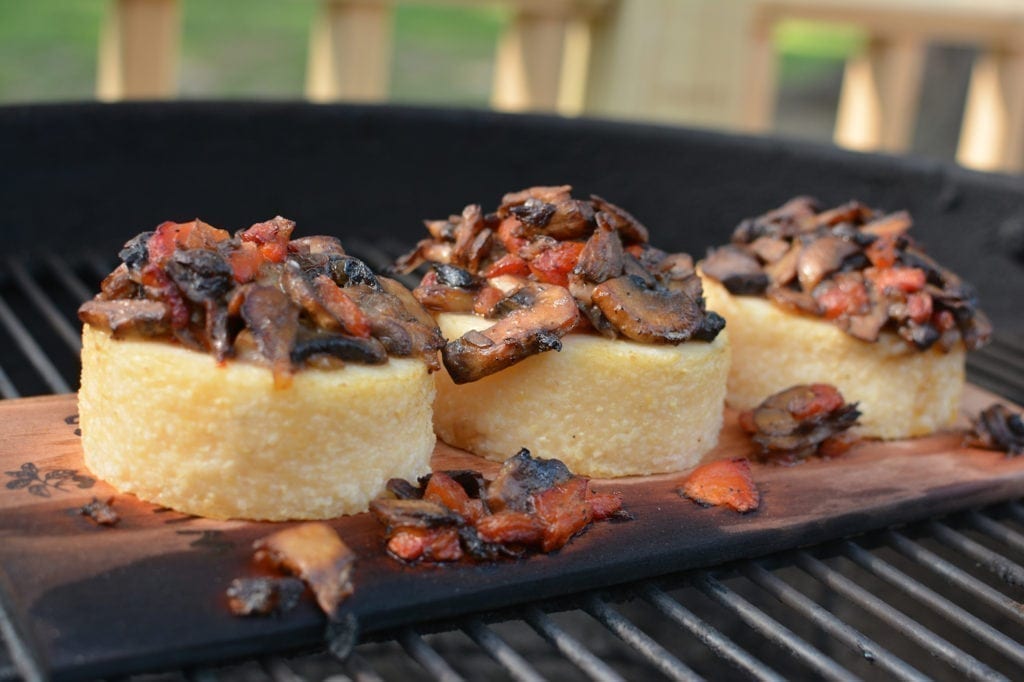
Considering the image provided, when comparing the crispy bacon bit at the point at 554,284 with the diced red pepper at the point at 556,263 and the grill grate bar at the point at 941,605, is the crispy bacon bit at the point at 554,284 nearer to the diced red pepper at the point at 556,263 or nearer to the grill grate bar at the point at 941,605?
the diced red pepper at the point at 556,263

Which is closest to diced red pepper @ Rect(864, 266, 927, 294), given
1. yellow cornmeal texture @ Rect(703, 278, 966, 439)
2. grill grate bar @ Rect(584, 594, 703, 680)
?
yellow cornmeal texture @ Rect(703, 278, 966, 439)

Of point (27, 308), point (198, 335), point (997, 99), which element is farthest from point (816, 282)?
point (997, 99)

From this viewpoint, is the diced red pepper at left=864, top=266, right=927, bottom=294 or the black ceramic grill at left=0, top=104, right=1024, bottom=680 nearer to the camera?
the diced red pepper at left=864, top=266, right=927, bottom=294

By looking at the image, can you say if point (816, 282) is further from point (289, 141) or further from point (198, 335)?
point (289, 141)

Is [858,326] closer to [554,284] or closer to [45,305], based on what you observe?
[554,284]

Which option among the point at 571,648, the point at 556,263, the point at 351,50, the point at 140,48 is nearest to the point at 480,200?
the point at 351,50

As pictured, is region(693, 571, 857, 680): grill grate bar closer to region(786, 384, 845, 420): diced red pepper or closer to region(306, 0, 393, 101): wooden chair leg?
region(786, 384, 845, 420): diced red pepper
